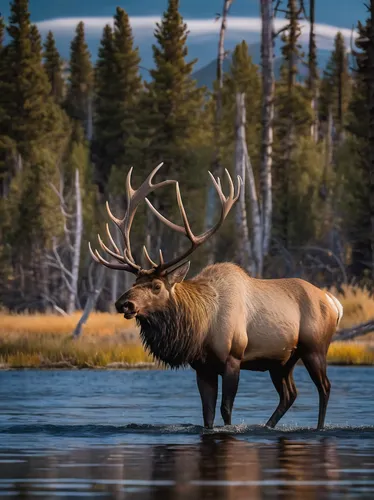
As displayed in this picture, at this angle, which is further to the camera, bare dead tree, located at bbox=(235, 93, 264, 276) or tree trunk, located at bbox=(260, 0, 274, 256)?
tree trunk, located at bbox=(260, 0, 274, 256)

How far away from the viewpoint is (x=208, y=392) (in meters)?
14.1

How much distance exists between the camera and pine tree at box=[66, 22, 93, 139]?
78000mm

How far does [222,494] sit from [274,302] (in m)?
5.92

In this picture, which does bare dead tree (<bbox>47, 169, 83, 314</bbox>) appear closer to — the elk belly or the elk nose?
the elk belly


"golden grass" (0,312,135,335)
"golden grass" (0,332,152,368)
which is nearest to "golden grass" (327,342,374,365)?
"golden grass" (0,332,152,368)

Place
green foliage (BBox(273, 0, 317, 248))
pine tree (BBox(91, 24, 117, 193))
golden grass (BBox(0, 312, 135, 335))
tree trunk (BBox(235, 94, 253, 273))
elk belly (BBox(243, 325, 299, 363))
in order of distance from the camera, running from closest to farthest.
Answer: elk belly (BBox(243, 325, 299, 363))
golden grass (BBox(0, 312, 135, 335))
tree trunk (BBox(235, 94, 253, 273))
green foliage (BBox(273, 0, 317, 248))
pine tree (BBox(91, 24, 117, 193))

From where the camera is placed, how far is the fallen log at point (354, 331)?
29.4m

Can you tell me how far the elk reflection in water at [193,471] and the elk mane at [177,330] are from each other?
1.41 m

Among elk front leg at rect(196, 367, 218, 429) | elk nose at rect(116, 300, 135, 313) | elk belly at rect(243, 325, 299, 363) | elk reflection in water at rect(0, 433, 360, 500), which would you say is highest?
elk nose at rect(116, 300, 135, 313)

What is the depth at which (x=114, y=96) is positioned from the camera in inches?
2596

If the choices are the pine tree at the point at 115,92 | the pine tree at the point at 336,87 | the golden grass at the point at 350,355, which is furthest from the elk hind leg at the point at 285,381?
the pine tree at the point at 336,87

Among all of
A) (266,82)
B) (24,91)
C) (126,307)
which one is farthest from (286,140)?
(126,307)

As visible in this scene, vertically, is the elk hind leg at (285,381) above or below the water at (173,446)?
above

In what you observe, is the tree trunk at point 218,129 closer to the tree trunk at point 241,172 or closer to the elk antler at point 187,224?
the tree trunk at point 241,172
